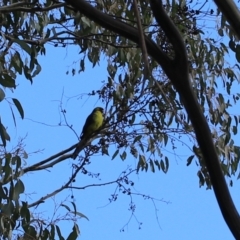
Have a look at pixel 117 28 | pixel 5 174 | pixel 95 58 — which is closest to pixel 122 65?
pixel 95 58

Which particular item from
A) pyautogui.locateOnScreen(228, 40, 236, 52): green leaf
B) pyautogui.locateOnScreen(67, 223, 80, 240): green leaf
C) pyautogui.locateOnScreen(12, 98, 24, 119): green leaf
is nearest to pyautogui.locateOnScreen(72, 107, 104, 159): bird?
pyautogui.locateOnScreen(67, 223, 80, 240): green leaf

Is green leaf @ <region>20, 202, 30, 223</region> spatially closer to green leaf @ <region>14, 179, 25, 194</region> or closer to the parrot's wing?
green leaf @ <region>14, 179, 25, 194</region>

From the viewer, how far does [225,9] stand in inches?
85.5

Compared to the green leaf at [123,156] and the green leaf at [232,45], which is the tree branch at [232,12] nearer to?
the green leaf at [232,45]

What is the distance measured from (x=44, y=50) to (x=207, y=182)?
4.19ft

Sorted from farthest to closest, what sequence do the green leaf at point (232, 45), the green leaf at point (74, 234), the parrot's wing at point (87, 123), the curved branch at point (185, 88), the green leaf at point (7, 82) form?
the parrot's wing at point (87, 123) → the green leaf at point (74, 234) → the green leaf at point (232, 45) → the green leaf at point (7, 82) → the curved branch at point (185, 88)

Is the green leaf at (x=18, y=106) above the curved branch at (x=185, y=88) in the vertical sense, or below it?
above

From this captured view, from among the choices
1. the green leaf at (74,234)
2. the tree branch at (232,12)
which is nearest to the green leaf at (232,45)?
the green leaf at (74,234)

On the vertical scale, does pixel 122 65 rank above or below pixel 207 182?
above

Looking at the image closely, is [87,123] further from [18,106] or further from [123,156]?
[18,106]

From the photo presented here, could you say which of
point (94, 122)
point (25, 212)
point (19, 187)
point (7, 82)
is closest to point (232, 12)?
point (7, 82)

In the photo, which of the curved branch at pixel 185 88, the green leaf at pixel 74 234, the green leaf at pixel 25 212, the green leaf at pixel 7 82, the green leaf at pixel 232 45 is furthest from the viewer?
the green leaf at pixel 74 234

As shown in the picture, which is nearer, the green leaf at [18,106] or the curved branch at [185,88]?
the curved branch at [185,88]

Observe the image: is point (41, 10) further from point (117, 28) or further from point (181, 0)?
point (117, 28)
